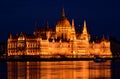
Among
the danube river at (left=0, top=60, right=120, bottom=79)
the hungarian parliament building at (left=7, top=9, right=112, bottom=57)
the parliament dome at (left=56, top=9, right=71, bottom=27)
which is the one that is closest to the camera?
the danube river at (left=0, top=60, right=120, bottom=79)

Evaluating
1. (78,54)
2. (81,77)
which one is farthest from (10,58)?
(81,77)

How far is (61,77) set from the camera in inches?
2036

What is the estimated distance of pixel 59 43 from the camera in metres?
129

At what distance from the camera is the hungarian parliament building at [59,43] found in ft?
405

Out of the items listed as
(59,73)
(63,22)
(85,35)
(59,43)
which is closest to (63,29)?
(63,22)

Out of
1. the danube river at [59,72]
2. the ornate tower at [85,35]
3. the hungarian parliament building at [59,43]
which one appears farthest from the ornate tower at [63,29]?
the danube river at [59,72]

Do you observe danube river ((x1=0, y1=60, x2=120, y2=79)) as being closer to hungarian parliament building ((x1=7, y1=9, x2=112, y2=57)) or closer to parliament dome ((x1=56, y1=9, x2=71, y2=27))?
hungarian parliament building ((x1=7, y1=9, x2=112, y2=57))

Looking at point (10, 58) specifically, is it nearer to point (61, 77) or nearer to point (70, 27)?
point (70, 27)

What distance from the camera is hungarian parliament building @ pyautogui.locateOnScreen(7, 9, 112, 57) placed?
4865 inches

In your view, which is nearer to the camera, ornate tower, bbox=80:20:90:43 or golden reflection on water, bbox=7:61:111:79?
golden reflection on water, bbox=7:61:111:79

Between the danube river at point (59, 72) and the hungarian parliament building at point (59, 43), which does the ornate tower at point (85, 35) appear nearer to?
the hungarian parliament building at point (59, 43)

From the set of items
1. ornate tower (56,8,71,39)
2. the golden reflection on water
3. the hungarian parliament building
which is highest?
ornate tower (56,8,71,39)

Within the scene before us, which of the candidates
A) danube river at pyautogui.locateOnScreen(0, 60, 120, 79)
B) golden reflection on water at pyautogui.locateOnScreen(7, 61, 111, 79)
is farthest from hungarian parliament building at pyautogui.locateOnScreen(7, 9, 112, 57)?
golden reflection on water at pyautogui.locateOnScreen(7, 61, 111, 79)

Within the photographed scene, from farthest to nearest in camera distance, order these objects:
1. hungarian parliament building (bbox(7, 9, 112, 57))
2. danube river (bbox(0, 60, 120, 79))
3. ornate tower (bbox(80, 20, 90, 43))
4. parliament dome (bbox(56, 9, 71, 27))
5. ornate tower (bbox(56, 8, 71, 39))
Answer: parliament dome (bbox(56, 9, 71, 27)) → ornate tower (bbox(56, 8, 71, 39)) → ornate tower (bbox(80, 20, 90, 43)) → hungarian parliament building (bbox(7, 9, 112, 57)) → danube river (bbox(0, 60, 120, 79))
